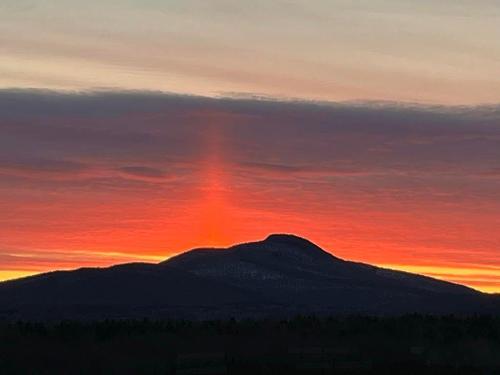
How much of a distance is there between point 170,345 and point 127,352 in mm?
7037

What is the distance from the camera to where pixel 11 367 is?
61.7m

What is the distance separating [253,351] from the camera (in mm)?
75312

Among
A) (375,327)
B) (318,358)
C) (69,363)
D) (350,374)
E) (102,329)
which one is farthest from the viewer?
(375,327)

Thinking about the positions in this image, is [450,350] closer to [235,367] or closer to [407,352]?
[407,352]

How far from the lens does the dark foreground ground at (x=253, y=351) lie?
206 ft

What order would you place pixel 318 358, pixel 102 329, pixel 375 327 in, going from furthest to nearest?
pixel 375 327 < pixel 102 329 < pixel 318 358

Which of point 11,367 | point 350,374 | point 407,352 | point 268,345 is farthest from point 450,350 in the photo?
point 11,367

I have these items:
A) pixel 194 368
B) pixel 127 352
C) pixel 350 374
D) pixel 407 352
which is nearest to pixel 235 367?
pixel 194 368

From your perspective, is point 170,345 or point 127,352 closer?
point 127,352

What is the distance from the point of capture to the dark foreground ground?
6291cm

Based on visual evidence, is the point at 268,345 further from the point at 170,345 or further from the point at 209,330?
the point at 209,330

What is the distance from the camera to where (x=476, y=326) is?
366 feet

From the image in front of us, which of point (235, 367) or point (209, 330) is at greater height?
point (209, 330)

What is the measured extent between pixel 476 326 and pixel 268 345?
1363 inches
